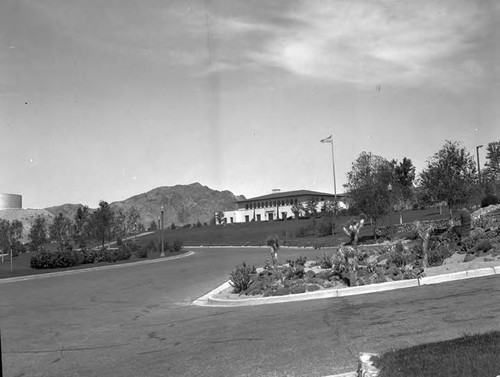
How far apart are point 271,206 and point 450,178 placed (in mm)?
85849

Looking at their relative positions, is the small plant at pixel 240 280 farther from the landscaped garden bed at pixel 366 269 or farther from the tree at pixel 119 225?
the tree at pixel 119 225

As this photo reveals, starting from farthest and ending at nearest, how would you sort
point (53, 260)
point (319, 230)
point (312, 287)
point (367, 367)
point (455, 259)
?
point (319, 230) → point (53, 260) → point (455, 259) → point (312, 287) → point (367, 367)

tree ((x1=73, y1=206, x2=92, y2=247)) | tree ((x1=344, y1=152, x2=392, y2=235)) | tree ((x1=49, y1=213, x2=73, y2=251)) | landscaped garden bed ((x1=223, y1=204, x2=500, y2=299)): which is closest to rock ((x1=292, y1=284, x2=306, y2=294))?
landscaped garden bed ((x1=223, y1=204, x2=500, y2=299))

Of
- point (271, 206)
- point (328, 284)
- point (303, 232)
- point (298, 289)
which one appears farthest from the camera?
point (271, 206)

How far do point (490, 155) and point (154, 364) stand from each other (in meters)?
64.7

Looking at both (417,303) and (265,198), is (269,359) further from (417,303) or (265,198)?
(265,198)

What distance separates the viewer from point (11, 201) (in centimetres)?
14612

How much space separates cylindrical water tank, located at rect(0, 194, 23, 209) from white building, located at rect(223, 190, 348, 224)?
208ft

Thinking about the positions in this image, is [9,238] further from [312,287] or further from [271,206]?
[271,206]

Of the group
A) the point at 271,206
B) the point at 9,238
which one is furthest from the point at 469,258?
the point at 271,206

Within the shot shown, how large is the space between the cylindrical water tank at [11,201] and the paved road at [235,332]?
141076 millimetres

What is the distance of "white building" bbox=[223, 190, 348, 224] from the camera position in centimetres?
11619

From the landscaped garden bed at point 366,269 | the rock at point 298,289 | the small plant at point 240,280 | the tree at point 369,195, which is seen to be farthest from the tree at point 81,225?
the rock at point 298,289

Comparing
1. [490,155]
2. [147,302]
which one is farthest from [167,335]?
[490,155]
